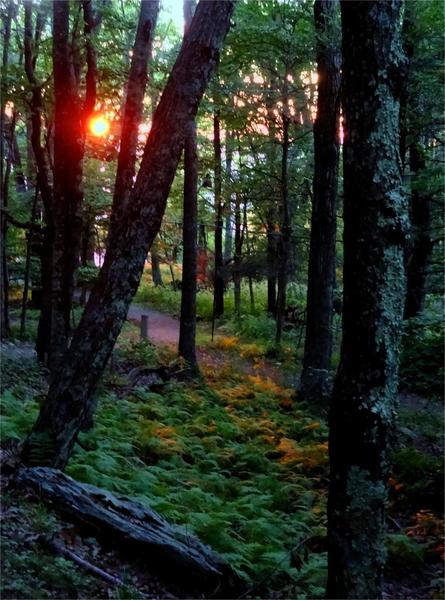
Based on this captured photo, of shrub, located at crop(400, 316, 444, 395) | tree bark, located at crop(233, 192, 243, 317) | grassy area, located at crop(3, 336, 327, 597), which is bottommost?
grassy area, located at crop(3, 336, 327, 597)

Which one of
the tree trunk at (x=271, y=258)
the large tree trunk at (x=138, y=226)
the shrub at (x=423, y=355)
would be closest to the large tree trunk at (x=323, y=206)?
the shrub at (x=423, y=355)

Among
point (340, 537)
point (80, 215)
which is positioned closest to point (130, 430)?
point (80, 215)

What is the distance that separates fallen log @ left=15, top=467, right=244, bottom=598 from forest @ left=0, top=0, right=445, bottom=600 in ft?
0.06

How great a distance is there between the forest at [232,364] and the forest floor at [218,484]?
0.03 metres

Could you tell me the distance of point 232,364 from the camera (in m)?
17.2

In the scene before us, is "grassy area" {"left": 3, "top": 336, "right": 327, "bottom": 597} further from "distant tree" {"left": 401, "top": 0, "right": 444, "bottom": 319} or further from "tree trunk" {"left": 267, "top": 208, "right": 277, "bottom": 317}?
"tree trunk" {"left": 267, "top": 208, "right": 277, "bottom": 317}

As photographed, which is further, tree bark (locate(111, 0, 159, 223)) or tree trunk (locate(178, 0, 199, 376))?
tree trunk (locate(178, 0, 199, 376))

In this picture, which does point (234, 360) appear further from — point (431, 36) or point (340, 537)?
point (340, 537)

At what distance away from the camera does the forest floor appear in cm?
448

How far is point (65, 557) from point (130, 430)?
471 centimetres

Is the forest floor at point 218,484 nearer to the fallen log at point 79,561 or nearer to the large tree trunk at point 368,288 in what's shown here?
the fallen log at point 79,561

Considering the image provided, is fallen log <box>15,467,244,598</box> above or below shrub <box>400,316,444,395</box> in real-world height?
below

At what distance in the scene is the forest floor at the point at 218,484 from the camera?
448cm

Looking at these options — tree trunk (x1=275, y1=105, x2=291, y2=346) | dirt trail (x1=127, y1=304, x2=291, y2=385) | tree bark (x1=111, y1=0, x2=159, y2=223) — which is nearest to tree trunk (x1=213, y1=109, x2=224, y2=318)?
dirt trail (x1=127, y1=304, x2=291, y2=385)
